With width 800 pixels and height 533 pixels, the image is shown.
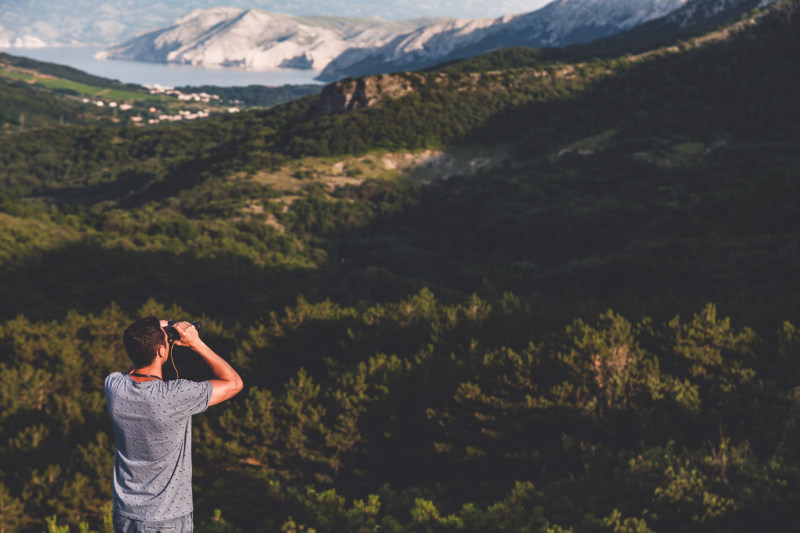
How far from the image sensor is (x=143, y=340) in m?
4.71

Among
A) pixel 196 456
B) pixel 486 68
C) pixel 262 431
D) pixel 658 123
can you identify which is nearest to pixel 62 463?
pixel 196 456

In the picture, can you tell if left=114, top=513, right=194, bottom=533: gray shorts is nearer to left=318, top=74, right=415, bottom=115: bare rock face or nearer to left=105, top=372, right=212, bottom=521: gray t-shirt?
left=105, top=372, right=212, bottom=521: gray t-shirt

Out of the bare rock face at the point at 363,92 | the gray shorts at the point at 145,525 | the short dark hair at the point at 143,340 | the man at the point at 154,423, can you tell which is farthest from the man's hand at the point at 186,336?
the bare rock face at the point at 363,92

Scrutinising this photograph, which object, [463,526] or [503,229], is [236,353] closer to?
[463,526]

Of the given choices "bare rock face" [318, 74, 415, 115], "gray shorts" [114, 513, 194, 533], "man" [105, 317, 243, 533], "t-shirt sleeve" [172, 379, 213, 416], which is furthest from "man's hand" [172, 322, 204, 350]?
"bare rock face" [318, 74, 415, 115]

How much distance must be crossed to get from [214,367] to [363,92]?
12242cm

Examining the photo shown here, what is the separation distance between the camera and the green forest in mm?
11086

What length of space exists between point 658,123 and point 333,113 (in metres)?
64.0

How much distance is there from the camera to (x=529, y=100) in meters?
120

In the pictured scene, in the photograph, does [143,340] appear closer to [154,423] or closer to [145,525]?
[154,423]

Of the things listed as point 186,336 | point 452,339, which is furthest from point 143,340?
point 452,339

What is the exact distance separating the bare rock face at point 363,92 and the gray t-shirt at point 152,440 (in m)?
119

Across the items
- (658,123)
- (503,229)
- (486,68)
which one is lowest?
(503,229)

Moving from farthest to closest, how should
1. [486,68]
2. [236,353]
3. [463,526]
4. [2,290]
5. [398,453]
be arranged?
[486,68]
[2,290]
[236,353]
[398,453]
[463,526]
